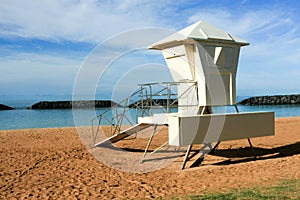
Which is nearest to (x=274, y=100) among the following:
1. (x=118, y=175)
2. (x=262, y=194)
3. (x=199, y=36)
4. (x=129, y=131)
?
(x=129, y=131)

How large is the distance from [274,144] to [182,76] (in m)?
6.07

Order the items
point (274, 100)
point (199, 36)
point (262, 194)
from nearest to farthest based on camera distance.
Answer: point (262, 194), point (199, 36), point (274, 100)

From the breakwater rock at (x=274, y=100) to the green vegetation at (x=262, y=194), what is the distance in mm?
75494

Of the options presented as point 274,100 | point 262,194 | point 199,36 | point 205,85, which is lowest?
point 262,194

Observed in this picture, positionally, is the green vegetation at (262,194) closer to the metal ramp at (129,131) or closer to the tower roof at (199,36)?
the tower roof at (199,36)

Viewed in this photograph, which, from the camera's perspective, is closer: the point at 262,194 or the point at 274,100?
the point at 262,194

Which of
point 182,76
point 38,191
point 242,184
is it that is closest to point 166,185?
point 242,184

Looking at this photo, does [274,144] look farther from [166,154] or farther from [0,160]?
[0,160]

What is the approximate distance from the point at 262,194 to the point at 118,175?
13.3 feet

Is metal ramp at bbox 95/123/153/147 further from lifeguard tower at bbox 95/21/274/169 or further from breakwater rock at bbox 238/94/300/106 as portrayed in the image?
breakwater rock at bbox 238/94/300/106

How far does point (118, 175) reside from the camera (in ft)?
30.6

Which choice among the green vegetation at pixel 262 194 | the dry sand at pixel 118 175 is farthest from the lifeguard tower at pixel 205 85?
the green vegetation at pixel 262 194

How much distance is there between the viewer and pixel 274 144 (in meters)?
14.5

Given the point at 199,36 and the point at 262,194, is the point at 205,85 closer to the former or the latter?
the point at 199,36
